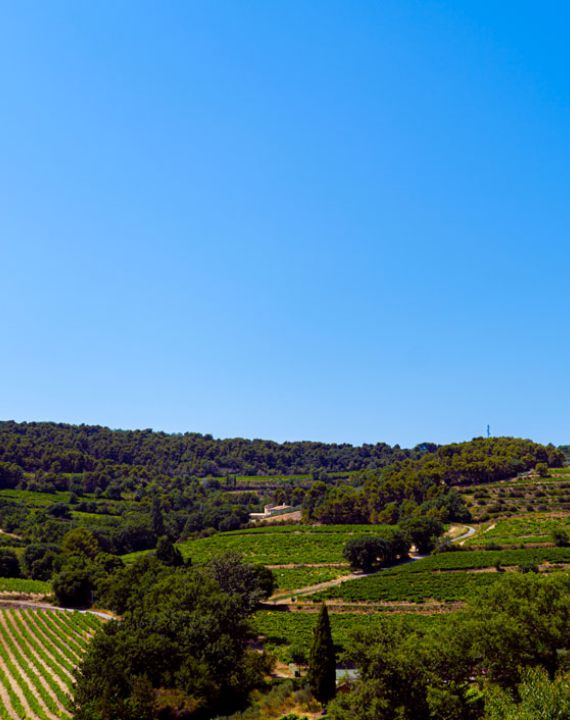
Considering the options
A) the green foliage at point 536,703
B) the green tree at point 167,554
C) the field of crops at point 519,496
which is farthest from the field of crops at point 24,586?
the field of crops at point 519,496

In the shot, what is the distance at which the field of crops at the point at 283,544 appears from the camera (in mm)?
99500

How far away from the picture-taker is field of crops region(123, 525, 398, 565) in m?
99.5

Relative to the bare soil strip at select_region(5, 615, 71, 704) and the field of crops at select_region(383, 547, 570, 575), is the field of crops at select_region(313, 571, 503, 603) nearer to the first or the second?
the field of crops at select_region(383, 547, 570, 575)

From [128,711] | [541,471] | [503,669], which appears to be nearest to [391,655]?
[503,669]

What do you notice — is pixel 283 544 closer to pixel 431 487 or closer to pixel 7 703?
pixel 431 487

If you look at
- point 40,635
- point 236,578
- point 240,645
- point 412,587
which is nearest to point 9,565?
point 40,635

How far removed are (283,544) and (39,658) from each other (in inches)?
2561

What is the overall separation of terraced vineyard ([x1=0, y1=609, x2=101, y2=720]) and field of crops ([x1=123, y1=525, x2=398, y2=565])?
34.8m

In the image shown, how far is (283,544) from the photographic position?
112188 millimetres

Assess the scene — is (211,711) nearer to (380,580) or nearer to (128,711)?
(128,711)

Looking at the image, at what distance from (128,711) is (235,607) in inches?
609

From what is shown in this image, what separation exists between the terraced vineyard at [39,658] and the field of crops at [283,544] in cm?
3482

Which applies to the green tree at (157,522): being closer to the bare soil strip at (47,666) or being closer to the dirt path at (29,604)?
the dirt path at (29,604)

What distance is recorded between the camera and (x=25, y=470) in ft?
620
